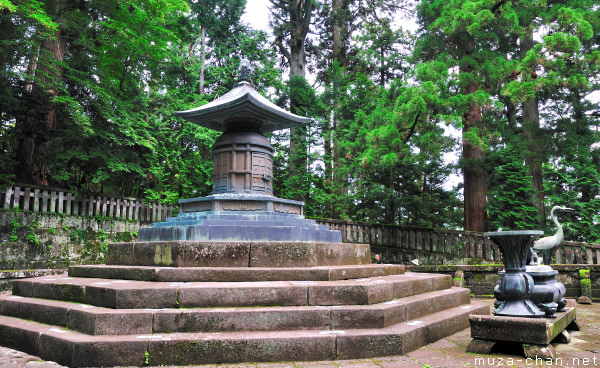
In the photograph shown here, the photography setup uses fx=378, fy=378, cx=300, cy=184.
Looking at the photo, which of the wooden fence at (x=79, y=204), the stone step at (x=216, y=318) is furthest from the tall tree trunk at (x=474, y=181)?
the wooden fence at (x=79, y=204)

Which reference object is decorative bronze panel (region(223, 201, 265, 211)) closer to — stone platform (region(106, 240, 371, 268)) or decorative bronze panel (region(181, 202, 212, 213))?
decorative bronze panel (region(181, 202, 212, 213))

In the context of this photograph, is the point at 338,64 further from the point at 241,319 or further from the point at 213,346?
the point at 213,346

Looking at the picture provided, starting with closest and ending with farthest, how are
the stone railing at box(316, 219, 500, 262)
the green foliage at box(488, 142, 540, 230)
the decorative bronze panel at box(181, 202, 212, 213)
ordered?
the decorative bronze panel at box(181, 202, 212, 213) < the green foliage at box(488, 142, 540, 230) < the stone railing at box(316, 219, 500, 262)

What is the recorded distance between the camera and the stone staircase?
3.83 meters

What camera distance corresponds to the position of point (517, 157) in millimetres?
11703

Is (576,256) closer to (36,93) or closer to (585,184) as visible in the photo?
(585,184)

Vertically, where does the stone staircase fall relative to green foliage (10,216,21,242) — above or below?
below

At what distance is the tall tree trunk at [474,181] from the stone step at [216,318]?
8.81 metres

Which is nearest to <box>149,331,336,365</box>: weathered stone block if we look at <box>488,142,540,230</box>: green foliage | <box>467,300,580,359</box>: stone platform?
<box>467,300,580,359</box>: stone platform

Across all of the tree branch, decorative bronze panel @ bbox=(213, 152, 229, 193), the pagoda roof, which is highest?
the tree branch

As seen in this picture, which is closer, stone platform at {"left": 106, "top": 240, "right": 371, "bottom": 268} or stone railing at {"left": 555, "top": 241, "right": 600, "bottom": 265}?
stone platform at {"left": 106, "top": 240, "right": 371, "bottom": 268}

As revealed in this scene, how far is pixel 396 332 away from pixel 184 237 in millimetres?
3532

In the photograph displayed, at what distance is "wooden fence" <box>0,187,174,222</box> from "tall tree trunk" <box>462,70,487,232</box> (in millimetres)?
10534

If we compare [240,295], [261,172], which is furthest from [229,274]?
[261,172]
